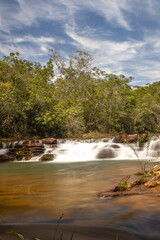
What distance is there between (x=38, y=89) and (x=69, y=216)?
62.2 feet

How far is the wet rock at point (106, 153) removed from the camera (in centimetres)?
1360

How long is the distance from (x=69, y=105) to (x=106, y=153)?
9311 millimetres

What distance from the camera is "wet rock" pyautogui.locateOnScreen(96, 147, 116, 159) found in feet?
44.6

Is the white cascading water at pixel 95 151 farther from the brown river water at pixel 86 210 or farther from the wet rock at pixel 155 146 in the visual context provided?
the brown river water at pixel 86 210

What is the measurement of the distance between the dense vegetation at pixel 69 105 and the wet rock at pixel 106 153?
627 cm

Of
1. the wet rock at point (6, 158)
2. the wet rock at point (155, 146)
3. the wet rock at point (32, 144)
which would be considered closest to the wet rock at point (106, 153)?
the wet rock at point (155, 146)

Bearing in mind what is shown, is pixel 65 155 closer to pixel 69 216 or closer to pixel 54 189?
pixel 54 189

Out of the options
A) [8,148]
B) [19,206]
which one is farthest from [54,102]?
[19,206]

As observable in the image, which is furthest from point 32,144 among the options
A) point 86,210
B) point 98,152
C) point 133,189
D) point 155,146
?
point 86,210

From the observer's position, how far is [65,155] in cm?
1389

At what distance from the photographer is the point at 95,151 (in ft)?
47.0

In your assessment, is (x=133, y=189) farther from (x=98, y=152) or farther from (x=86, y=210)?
(x=98, y=152)

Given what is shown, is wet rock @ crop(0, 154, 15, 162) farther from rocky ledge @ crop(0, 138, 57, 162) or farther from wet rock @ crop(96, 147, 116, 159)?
wet rock @ crop(96, 147, 116, 159)

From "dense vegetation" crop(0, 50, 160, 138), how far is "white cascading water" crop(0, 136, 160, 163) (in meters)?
4.34
